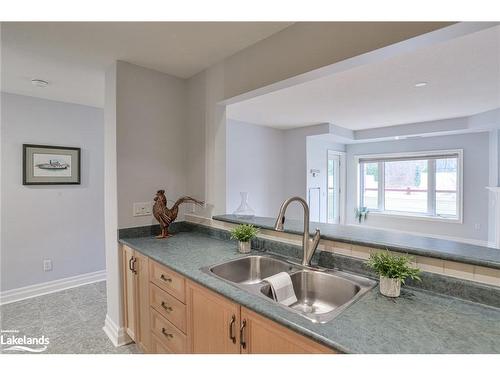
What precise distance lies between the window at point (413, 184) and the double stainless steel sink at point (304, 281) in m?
5.26

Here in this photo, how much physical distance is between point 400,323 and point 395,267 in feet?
0.83

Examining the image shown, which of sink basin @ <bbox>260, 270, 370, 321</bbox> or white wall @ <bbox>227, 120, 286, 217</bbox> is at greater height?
white wall @ <bbox>227, 120, 286, 217</bbox>

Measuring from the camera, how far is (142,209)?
87.0 inches

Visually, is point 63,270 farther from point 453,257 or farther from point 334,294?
point 453,257

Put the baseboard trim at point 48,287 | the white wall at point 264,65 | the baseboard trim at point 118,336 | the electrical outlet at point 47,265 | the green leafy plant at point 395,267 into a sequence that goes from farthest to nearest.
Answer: the electrical outlet at point 47,265, the baseboard trim at point 48,287, the baseboard trim at point 118,336, the white wall at point 264,65, the green leafy plant at point 395,267

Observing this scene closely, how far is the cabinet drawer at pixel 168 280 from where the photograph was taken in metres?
1.45

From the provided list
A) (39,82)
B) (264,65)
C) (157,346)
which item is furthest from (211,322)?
(39,82)

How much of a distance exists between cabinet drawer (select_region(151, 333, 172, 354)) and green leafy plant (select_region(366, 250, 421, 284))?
4.45ft

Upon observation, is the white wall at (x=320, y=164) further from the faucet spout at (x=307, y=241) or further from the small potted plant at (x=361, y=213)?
the faucet spout at (x=307, y=241)

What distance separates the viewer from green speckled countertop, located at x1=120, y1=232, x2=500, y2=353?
80cm

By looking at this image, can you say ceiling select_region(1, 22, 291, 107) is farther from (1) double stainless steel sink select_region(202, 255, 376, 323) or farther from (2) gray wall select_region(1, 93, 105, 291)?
(1) double stainless steel sink select_region(202, 255, 376, 323)

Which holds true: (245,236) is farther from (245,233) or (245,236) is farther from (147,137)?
(147,137)

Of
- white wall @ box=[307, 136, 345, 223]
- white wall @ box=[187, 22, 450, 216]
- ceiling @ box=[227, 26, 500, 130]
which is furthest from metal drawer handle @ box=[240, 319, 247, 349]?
white wall @ box=[307, 136, 345, 223]

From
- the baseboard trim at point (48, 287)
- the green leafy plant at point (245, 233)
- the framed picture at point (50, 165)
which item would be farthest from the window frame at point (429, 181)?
the framed picture at point (50, 165)
